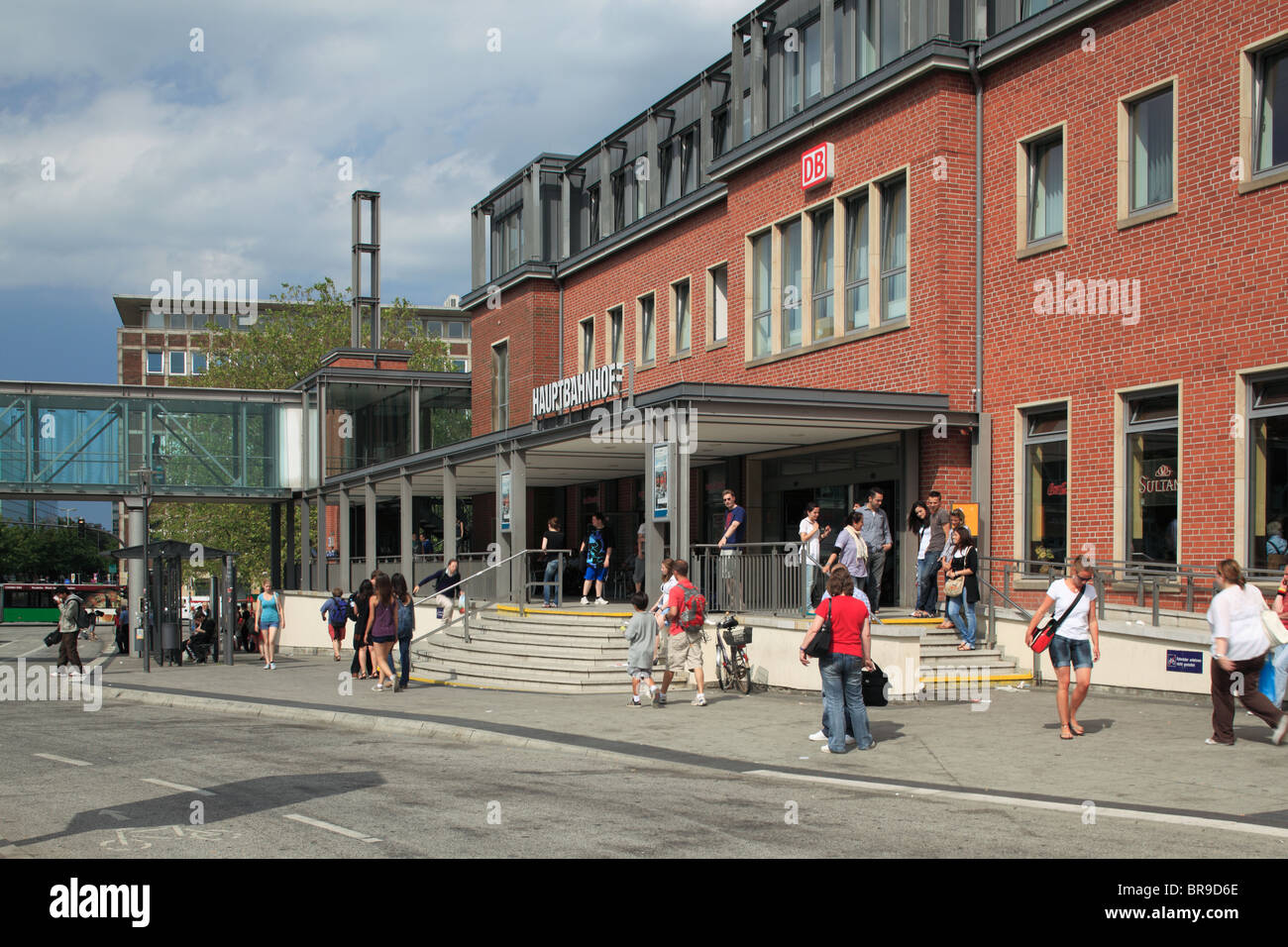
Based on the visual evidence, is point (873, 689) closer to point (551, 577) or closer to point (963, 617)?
point (963, 617)

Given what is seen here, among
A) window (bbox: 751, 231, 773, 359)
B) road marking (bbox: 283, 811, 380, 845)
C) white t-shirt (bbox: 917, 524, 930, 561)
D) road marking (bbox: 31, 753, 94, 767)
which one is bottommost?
road marking (bbox: 31, 753, 94, 767)

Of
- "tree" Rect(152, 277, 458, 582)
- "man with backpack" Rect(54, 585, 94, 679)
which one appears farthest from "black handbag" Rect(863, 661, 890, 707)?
"tree" Rect(152, 277, 458, 582)

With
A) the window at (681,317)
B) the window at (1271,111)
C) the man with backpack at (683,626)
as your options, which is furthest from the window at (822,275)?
the window at (1271,111)

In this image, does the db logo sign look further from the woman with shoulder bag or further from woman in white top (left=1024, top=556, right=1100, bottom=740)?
woman in white top (left=1024, top=556, right=1100, bottom=740)

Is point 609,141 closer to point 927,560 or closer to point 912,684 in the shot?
point 927,560

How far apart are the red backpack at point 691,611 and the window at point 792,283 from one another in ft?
25.9

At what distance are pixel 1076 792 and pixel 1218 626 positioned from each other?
280cm

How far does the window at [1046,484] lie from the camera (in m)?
18.2

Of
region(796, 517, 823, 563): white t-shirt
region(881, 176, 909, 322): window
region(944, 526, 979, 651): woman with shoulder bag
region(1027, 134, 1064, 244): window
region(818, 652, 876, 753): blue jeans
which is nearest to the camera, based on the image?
region(818, 652, 876, 753): blue jeans

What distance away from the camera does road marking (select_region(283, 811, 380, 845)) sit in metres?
7.67

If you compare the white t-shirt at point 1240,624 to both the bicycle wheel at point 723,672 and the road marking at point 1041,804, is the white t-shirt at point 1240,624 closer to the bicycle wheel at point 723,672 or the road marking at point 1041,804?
the road marking at point 1041,804

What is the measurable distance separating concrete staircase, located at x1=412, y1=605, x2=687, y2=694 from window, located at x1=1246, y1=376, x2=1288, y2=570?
7.95m

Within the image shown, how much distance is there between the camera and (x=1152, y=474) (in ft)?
55.3

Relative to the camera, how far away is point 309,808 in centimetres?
881
